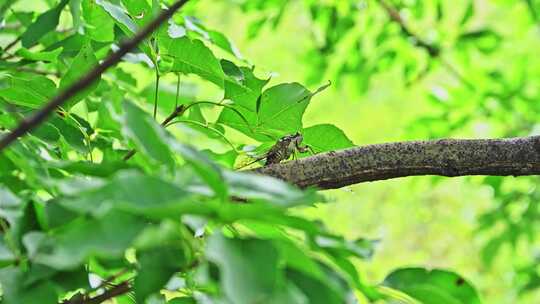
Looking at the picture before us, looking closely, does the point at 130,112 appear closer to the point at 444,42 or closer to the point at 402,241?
the point at 444,42

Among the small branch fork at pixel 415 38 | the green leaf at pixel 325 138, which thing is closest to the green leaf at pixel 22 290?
the green leaf at pixel 325 138

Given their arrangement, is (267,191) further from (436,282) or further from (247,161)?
(247,161)

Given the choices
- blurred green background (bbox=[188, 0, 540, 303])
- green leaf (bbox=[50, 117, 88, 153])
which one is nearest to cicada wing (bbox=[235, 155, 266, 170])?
green leaf (bbox=[50, 117, 88, 153])

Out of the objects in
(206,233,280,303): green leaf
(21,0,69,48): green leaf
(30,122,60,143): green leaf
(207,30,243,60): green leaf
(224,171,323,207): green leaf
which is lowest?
(206,233,280,303): green leaf

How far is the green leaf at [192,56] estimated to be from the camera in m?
0.65

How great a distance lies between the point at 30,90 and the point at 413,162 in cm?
32

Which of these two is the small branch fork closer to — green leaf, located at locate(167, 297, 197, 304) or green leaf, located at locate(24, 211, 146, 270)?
green leaf, located at locate(167, 297, 197, 304)

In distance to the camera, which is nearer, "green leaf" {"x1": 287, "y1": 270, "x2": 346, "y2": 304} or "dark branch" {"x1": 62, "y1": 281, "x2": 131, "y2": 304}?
"green leaf" {"x1": 287, "y1": 270, "x2": 346, "y2": 304}

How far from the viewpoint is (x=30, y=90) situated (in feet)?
2.19

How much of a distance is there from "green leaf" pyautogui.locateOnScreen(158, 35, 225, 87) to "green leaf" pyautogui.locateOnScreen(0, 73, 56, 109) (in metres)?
0.10

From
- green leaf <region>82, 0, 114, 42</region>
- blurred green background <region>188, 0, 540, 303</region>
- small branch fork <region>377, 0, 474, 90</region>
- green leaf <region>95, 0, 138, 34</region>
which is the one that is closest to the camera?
green leaf <region>95, 0, 138, 34</region>

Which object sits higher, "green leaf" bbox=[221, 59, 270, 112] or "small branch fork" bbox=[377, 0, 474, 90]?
"small branch fork" bbox=[377, 0, 474, 90]

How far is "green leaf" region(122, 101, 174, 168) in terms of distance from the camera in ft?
1.32

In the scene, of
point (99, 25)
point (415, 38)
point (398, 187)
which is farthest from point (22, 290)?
point (398, 187)
